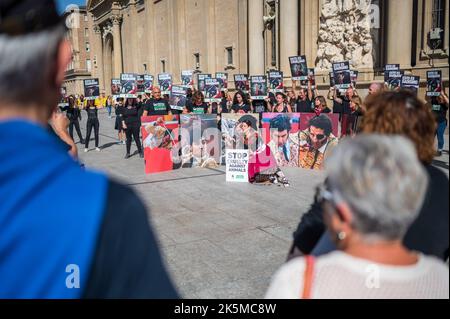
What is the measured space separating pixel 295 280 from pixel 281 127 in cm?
985

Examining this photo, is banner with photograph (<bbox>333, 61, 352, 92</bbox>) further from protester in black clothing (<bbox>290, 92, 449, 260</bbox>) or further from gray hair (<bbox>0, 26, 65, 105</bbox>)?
gray hair (<bbox>0, 26, 65, 105</bbox>)

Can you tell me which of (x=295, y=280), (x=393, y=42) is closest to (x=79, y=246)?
(x=295, y=280)

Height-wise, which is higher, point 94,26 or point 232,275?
point 94,26

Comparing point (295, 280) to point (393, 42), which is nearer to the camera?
point (295, 280)

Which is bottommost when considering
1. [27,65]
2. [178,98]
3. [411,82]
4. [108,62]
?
[178,98]

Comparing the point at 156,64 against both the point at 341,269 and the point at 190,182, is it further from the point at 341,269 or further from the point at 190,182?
the point at 341,269

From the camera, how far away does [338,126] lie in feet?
35.2

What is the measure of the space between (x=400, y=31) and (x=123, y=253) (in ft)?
56.8

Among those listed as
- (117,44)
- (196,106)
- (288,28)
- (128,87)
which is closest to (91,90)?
(128,87)

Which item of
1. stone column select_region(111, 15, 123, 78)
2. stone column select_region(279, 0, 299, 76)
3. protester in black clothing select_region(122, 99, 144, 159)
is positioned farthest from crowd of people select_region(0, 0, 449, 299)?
stone column select_region(111, 15, 123, 78)

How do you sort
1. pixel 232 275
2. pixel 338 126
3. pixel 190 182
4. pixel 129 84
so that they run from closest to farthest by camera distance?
pixel 232 275, pixel 190 182, pixel 338 126, pixel 129 84

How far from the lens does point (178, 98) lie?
1317 centimetres

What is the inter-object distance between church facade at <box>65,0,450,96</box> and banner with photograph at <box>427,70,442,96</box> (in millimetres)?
2238

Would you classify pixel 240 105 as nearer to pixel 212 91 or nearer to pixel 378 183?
pixel 212 91
